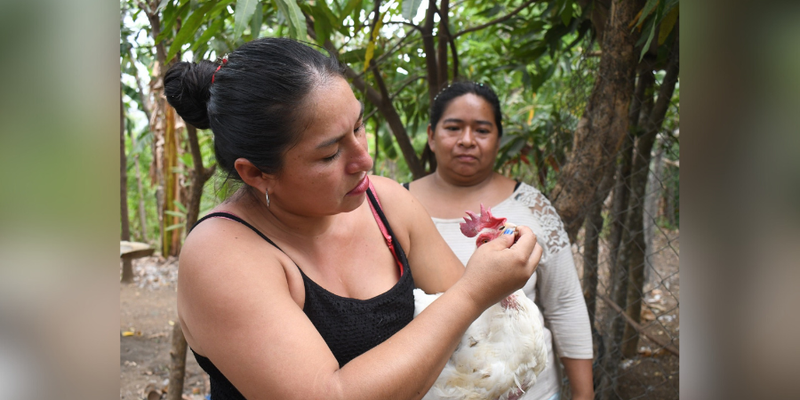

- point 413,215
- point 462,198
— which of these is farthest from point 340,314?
point 462,198

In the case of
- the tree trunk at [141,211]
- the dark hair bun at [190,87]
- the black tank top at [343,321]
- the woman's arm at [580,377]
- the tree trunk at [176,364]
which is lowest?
the tree trunk at [141,211]

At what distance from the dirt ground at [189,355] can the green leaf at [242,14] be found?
1286mm

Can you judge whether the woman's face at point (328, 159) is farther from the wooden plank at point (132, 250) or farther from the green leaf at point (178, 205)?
the green leaf at point (178, 205)

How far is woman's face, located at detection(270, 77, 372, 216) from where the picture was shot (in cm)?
105

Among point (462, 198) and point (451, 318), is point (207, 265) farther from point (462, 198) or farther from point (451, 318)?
point (462, 198)

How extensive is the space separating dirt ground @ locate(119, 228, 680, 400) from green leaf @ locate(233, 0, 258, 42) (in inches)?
50.6

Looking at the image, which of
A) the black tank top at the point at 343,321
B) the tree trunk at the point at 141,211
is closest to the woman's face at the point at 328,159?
the black tank top at the point at 343,321

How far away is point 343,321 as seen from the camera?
1.11m

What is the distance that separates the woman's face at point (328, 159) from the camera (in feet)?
3.43

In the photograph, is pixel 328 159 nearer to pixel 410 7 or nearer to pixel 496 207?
pixel 410 7

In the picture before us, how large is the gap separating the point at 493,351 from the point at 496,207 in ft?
2.93

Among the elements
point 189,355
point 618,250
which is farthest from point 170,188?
point 618,250

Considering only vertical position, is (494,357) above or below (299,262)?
below

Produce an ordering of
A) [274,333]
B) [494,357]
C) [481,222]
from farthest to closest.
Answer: [481,222], [494,357], [274,333]
